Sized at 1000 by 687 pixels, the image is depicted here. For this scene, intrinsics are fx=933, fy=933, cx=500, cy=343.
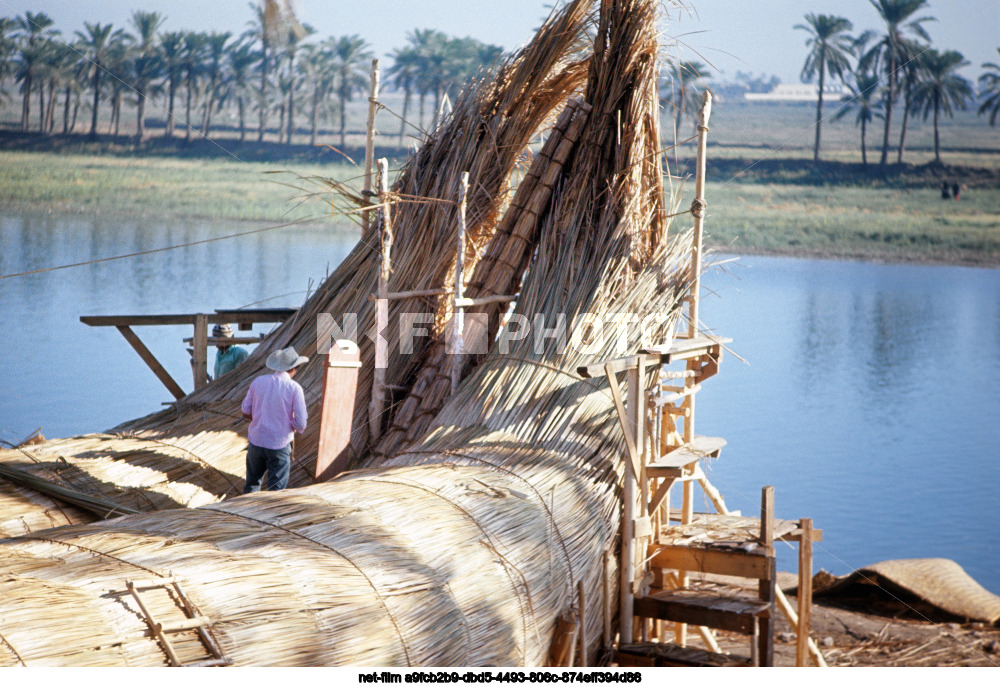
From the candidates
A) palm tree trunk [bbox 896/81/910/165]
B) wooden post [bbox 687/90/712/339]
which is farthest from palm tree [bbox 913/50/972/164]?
wooden post [bbox 687/90/712/339]

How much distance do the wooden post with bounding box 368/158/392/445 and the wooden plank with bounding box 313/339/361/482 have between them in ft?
0.79

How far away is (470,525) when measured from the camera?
3477mm

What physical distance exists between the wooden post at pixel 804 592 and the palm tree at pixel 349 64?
13.7 metres

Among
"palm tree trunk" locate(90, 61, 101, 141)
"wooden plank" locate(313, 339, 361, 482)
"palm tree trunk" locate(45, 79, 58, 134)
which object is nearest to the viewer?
"wooden plank" locate(313, 339, 361, 482)

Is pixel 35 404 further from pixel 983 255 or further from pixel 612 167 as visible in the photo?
pixel 983 255

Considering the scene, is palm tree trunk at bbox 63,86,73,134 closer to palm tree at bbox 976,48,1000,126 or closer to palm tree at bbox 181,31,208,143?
palm tree at bbox 181,31,208,143

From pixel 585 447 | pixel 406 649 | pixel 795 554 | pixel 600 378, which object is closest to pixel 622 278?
pixel 600 378

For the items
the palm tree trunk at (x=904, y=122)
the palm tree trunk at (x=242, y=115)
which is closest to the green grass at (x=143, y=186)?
the palm tree trunk at (x=242, y=115)

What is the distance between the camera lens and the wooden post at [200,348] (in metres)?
5.47

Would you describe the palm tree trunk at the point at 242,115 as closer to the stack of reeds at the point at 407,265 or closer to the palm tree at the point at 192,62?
the palm tree at the point at 192,62

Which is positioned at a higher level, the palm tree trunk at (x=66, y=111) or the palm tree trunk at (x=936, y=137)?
the palm tree trunk at (x=936, y=137)

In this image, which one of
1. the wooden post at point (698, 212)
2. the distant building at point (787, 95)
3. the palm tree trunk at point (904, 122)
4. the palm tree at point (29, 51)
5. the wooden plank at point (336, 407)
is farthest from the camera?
the distant building at point (787, 95)

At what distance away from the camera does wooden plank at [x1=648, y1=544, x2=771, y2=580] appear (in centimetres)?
422

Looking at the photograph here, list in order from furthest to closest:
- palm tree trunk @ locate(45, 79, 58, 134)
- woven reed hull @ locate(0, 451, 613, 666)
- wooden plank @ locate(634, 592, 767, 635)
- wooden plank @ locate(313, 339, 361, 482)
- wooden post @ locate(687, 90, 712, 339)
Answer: palm tree trunk @ locate(45, 79, 58, 134) → wooden post @ locate(687, 90, 712, 339) → wooden plank @ locate(313, 339, 361, 482) → wooden plank @ locate(634, 592, 767, 635) → woven reed hull @ locate(0, 451, 613, 666)
